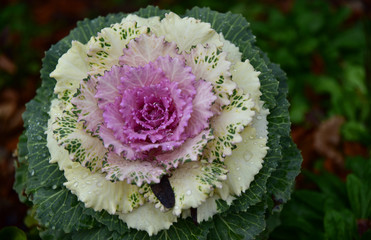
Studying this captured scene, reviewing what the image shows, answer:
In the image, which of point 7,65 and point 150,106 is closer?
point 150,106

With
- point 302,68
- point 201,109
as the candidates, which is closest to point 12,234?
point 201,109

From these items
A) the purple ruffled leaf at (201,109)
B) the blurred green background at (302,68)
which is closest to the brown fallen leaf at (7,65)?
the blurred green background at (302,68)

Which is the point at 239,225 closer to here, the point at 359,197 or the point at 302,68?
the point at 359,197

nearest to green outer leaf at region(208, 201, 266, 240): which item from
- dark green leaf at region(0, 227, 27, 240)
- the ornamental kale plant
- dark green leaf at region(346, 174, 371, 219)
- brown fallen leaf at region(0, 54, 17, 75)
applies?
the ornamental kale plant

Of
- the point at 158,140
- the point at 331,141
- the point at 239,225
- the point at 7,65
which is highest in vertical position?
the point at 158,140

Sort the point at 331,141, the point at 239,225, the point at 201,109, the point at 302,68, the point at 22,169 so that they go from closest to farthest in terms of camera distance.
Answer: the point at 201,109 < the point at 239,225 < the point at 22,169 < the point at 331,141 < the point at 302,68

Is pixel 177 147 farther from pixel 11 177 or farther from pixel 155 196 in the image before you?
pixel 11 177

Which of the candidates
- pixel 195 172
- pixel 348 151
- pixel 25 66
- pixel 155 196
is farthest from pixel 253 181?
pixel 25 66
